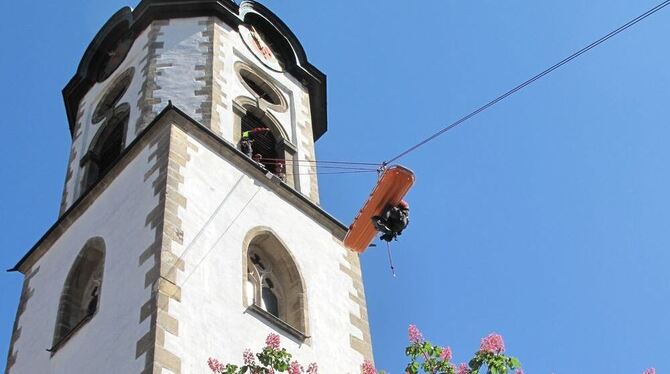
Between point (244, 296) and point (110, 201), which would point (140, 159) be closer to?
point (110, 201)

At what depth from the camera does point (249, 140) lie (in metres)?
17.3

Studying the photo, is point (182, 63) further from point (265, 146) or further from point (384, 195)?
point (384, 195)

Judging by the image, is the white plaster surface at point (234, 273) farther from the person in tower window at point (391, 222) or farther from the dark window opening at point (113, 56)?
the dark window opening at point (113, 56)

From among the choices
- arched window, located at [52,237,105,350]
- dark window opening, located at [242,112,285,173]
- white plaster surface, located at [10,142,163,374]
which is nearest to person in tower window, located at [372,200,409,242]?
white plaster surface, located at [10,142,163,374]

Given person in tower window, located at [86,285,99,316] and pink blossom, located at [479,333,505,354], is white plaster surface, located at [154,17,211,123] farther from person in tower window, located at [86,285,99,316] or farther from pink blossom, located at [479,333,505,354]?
pink blossom, located at [479,333,505,354]

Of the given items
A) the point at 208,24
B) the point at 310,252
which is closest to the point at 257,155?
the point at 310,252

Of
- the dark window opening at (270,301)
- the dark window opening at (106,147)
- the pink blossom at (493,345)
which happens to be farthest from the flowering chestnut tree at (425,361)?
the dark window opening at (106,147)

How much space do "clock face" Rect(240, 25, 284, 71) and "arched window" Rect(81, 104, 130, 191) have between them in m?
2.63

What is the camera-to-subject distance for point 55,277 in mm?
15711

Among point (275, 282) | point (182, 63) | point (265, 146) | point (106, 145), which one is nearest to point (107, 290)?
point (275, 282)

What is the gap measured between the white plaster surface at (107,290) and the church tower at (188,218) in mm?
27

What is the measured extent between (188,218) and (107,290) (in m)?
1.26

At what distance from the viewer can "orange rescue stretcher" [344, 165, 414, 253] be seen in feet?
36.2

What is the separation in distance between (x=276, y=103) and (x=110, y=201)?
4.56 metres
